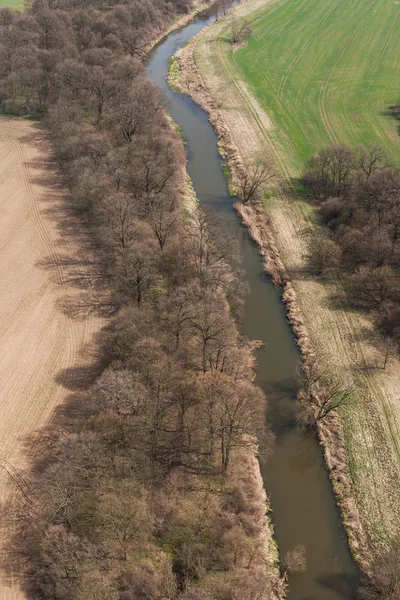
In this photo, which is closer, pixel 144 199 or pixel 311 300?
pixel 311 300

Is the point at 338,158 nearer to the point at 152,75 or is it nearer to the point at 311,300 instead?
the point at 311,300

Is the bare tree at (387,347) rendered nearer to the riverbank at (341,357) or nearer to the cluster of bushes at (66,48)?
the riverbank at (341,357)

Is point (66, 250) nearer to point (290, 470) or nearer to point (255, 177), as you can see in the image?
point (255, 177)

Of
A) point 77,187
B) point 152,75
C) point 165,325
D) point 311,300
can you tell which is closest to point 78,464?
point 165,325

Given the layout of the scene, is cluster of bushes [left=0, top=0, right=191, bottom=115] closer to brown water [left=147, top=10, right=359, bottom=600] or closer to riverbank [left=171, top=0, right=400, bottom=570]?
riverbank [left=171, top=0, right=400, bottom=570]

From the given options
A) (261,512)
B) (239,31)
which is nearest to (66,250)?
(261,512)

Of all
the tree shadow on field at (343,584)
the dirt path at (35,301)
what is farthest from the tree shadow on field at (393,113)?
the tree shadow on field at (343,584)

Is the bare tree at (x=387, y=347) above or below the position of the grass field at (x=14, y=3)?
below
